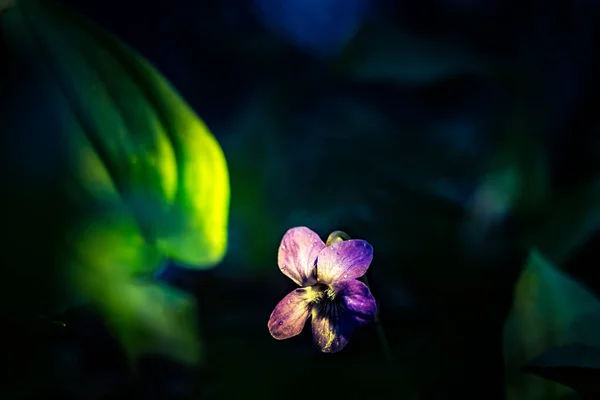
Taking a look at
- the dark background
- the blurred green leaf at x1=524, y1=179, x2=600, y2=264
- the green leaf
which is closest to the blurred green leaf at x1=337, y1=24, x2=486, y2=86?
the dark background

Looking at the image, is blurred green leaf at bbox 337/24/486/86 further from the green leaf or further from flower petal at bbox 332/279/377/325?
flower petal at bbox 332/279/377/325

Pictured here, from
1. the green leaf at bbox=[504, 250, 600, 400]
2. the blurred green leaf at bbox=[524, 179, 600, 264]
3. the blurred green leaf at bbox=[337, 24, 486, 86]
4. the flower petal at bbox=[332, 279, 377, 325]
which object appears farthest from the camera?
the blurred green leaf at bbox=[337, 24, 486, 86]

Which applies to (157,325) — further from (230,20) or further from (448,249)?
(230,20)

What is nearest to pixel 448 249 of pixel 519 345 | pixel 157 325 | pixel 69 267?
pixel 519 345

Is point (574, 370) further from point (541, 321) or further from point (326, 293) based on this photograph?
point (326, 293)

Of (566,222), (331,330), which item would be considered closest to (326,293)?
(331,330)

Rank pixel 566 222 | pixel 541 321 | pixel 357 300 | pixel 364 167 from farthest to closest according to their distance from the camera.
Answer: pixel 364 167
pixel 566 222
pixel 541 321
pixel 357 300
